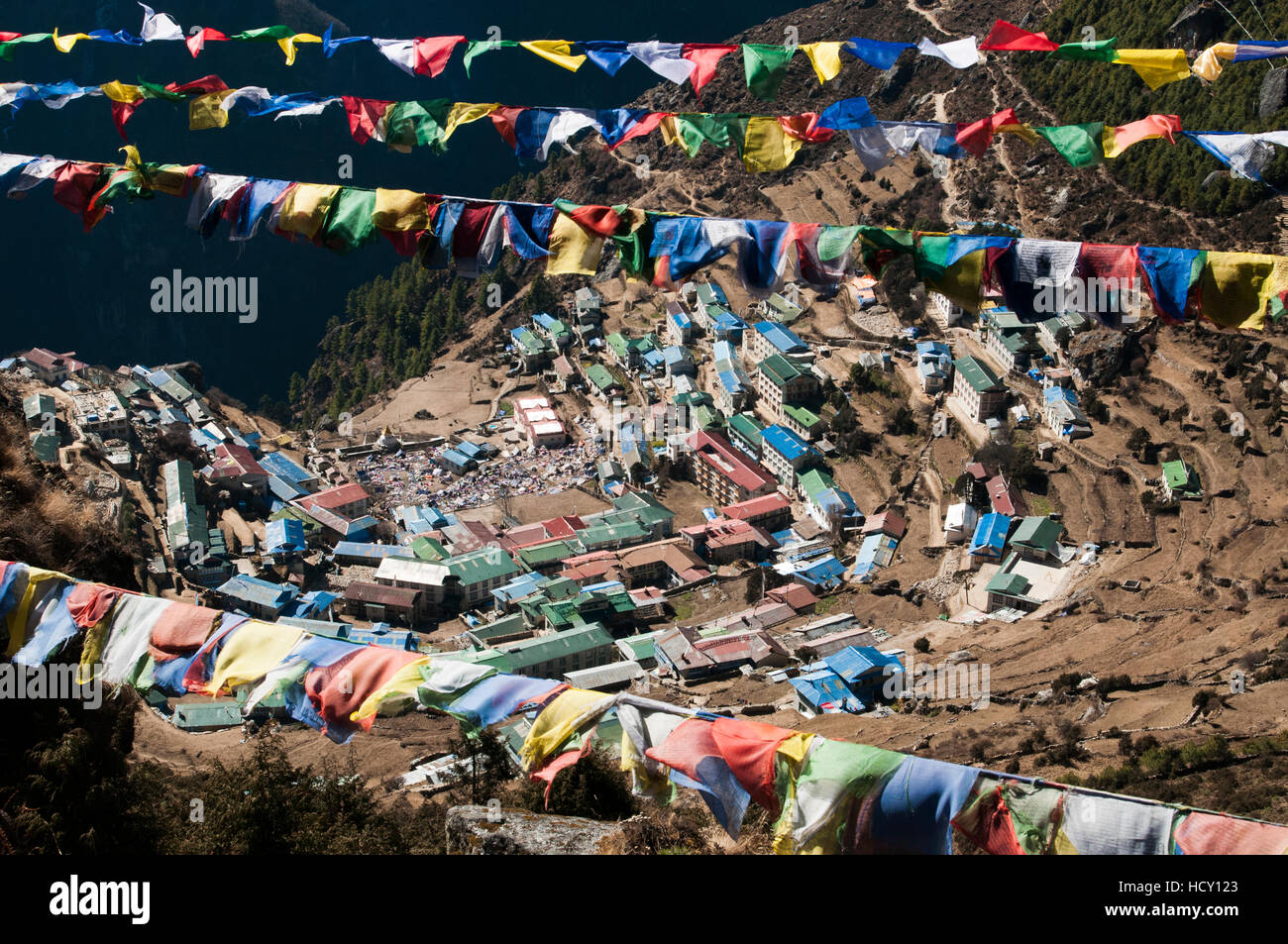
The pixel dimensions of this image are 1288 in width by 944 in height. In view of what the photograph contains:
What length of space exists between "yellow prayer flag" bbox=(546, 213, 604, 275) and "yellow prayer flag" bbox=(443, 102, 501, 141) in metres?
2.38

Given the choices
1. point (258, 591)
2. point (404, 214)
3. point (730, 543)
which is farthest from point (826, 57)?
point (258, 591)

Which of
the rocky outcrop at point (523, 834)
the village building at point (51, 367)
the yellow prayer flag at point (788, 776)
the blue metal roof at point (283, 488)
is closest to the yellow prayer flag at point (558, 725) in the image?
the yellow prayer flag at point (788, 776)

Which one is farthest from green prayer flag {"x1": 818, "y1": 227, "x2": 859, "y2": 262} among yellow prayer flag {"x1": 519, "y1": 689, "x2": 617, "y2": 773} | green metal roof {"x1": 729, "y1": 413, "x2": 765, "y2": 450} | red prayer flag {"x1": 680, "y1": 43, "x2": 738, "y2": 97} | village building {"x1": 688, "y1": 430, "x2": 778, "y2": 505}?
green metal roof {"x1": 729, "y1": 413, "x2": 765, "y2": 450}

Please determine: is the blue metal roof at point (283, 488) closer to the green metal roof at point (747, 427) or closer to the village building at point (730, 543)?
the village building at point (730, 543)

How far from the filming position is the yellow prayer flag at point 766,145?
924 centimetres

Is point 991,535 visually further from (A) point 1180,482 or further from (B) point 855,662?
(B) point 855,662

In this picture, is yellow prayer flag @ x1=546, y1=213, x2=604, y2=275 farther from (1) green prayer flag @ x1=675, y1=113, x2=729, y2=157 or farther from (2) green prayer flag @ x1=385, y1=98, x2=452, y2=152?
(2) green prayer flag @ x1=385, y1=98, x2=452, y2=152

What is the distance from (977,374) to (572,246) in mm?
23835

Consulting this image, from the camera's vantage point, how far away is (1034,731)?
16.2m

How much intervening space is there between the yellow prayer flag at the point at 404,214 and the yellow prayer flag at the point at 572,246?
1.13 meters

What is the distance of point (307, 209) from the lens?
29.9 ft

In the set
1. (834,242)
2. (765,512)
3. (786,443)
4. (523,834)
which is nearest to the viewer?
(523,834)
